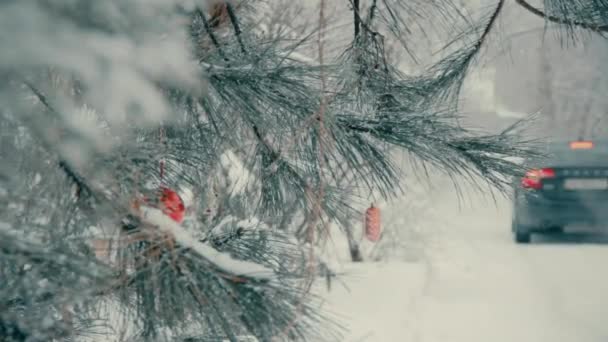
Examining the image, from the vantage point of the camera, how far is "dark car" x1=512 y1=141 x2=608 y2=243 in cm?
788

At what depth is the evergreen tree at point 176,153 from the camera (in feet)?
3.23

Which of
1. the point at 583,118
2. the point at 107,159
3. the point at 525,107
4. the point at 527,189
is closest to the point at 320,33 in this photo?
the point at 107,159

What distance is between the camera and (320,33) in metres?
1.42

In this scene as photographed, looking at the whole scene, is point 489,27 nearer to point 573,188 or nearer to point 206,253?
point 206,253

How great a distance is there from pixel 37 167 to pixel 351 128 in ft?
3.14

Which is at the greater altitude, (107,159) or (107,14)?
(107,14)

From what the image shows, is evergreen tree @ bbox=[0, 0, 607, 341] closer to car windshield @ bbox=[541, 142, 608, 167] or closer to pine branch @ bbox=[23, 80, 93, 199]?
pine branch @ bbox=[23, 80, 93, 199]

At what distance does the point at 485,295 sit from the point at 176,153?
5461 mm

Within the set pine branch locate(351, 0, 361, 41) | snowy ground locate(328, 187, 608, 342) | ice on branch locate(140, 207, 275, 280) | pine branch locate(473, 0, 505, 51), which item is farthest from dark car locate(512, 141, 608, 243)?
ice on branch locate(140, 207, 275, 280)

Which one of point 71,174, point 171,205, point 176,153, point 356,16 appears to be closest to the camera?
point 71,174

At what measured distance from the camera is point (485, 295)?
Answer: 667 centimetres

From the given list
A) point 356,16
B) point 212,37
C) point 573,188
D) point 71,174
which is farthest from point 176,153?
A: point 573,188

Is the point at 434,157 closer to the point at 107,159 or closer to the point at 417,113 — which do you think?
the point at 417,113

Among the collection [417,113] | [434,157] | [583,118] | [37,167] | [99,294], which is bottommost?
[99,294]
